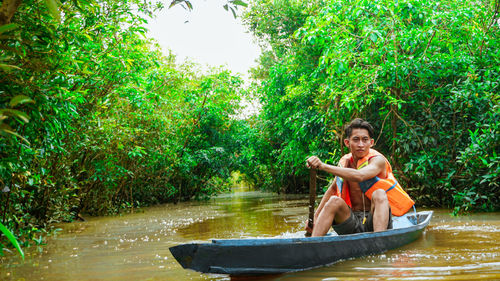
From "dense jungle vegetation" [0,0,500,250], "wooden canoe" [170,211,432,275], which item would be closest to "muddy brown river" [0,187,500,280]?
"wooden canoe" [170,211,432,275]

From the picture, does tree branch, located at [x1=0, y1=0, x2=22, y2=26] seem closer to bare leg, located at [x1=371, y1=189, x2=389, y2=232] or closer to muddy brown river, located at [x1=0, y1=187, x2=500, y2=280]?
muddy brown river, located at [x1=0, y1=187, x2=500, y2=280]

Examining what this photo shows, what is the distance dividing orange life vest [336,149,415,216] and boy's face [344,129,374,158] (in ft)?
0.21

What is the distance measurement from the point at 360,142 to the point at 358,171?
1.27ft

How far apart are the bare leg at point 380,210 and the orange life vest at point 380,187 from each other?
0.10 metres

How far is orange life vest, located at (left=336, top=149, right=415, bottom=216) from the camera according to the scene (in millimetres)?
3990

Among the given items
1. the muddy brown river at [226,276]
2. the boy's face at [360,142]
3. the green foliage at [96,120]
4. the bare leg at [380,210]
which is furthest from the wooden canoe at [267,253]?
the green foliage at [96,120]

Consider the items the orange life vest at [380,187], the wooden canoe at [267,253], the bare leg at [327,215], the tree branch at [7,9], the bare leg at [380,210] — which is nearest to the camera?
the tree branch at [7,9]

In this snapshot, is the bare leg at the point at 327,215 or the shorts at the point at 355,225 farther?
the shorts at the point at 355,225

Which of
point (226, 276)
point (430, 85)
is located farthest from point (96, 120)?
point (430, 85)

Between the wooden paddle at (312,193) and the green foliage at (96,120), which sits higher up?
the green foliage at (96,120)

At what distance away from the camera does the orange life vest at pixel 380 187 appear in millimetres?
3990

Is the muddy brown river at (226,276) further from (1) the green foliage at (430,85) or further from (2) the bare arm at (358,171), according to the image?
(1) the green foliage at (430,85)

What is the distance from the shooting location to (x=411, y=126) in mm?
7547

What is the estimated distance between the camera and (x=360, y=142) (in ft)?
13.1
